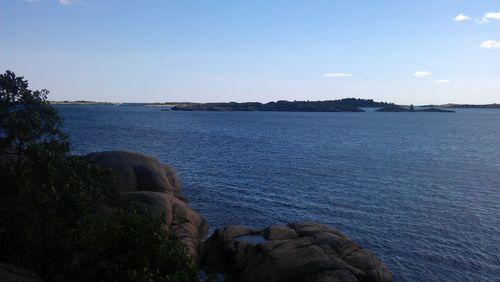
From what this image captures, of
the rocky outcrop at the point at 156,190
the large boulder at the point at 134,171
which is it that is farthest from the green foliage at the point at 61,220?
the large boulder at the point at 134,171

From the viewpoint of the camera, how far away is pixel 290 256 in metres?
27.5

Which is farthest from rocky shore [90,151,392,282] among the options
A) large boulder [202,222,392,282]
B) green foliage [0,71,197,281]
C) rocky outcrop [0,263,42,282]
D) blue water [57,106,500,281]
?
rocky outcrop [0,263,42,282]

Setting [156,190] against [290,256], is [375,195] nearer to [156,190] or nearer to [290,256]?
[156,190]

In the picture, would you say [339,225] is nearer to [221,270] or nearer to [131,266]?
[221,270]

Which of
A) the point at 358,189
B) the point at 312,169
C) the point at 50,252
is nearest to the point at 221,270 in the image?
the point at 50,252

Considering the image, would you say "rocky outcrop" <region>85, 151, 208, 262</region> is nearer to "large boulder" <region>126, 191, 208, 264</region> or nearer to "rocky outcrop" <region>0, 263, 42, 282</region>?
"large boulder" <region>126, 191, 208, 264</region>

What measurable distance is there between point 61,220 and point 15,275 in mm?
2984

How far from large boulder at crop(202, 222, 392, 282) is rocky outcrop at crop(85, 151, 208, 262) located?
2297 mm

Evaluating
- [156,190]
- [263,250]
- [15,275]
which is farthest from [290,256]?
[156,190]

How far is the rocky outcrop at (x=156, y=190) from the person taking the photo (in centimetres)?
3441

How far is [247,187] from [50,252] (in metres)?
38.4

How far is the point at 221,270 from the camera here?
102 ft

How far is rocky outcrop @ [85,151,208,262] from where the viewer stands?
34406 millimetres

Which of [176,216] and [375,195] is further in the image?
[375,195]
